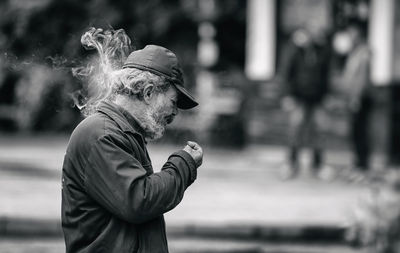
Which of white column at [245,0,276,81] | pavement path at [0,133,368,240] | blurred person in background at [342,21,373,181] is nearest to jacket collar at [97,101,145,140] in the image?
pavement path at [0,133,368,240]

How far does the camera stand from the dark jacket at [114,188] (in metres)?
2.50

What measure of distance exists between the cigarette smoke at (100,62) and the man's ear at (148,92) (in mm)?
213

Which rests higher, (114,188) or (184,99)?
(184,99)

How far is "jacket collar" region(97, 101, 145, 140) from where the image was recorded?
104 inches

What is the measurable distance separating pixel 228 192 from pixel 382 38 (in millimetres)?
4311

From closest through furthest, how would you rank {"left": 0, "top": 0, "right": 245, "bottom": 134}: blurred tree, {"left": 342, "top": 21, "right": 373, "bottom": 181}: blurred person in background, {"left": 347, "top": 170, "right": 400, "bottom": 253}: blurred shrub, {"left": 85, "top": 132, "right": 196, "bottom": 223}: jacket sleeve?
1. {"left": 85, "top": 132, "right": 196, "bottom": 223}: jacket sleeve
2. {"left": 347, "top": 170, "right": 400, "bottom": 253}: blurred shrub
3. {"left": 342, "top": 21, "right": 373, "bottom": 181}: blurred person in background
4. {"left": 0, "top": 0, "right": 245, "bottom": 134}: blurred tree

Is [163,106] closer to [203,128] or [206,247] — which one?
[206,247]

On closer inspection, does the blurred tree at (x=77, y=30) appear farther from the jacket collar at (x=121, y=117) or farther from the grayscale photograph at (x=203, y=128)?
the jacket collar at (x=121, y=117)

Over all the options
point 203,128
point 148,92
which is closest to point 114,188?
point 148,92

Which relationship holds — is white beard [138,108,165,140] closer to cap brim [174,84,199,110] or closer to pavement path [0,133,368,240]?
cap brim [174,84,199,110]

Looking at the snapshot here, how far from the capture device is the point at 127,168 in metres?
2.52

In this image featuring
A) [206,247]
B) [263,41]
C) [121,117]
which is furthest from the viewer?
[263,41]

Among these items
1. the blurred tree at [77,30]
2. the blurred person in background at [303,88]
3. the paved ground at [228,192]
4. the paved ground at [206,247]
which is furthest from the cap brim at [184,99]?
the blurred tree at [77,30]

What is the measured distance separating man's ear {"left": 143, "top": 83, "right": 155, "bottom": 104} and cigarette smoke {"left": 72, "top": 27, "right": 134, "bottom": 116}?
0.70 feet
